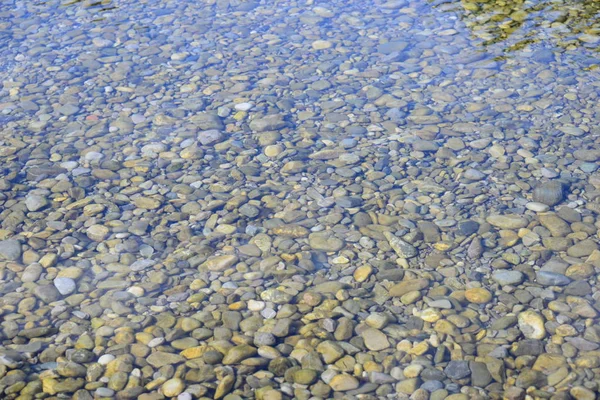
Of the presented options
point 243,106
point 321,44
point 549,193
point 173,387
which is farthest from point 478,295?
point 321,44

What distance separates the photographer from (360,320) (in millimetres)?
3389

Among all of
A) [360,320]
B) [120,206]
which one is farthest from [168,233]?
[360,320]

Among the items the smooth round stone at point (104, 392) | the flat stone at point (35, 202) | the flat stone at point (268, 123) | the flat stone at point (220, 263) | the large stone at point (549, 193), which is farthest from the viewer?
the flat stone at point (268, 123)

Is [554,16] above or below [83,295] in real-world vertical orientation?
below

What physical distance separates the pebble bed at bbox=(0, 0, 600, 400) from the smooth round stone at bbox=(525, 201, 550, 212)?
4 cm

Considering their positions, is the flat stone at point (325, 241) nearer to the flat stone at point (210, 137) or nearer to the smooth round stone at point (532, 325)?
the smooth round stone at point (532, 325)

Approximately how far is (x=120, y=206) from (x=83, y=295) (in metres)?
0.85

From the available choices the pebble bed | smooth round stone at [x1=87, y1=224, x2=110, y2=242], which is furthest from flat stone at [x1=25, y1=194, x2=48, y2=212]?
smooth round stone at [x1=87, y1=224, x2=110, y2=242]

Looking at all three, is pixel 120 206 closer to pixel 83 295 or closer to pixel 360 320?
pixel 83 295

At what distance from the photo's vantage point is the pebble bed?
315 centimetres

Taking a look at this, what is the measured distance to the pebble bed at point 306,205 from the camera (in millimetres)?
3152

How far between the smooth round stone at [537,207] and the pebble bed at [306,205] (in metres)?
0.04

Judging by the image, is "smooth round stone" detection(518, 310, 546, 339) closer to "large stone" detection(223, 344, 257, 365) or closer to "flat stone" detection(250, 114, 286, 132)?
"large stone" detection(223, 344, 257, 365)

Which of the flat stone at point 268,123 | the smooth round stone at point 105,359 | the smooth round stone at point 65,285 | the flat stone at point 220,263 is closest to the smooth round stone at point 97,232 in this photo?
the smooth round stone at point 65,285
